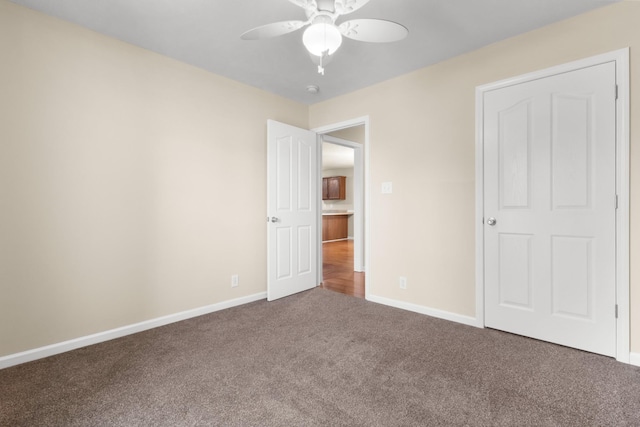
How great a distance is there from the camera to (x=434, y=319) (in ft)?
8.98

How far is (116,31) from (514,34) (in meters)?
3.12

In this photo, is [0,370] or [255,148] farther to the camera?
[255,148]

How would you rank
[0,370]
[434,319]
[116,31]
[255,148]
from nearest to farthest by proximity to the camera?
[0,370] → [116,31] → [434,319] → [255,148]

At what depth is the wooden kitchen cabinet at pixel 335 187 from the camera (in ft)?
31.9

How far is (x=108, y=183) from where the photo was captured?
7.69 ft

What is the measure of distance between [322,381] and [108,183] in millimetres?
2202

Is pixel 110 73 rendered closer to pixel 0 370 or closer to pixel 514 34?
pixel 0 370

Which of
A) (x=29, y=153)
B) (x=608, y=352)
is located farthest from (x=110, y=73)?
(x=608, y=352)

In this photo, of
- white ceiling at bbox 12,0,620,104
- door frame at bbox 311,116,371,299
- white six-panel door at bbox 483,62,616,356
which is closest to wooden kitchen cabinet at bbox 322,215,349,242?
door frame at bbox 311,116,371,299

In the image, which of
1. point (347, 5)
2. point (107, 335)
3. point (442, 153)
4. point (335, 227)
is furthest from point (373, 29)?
point (335, 227)

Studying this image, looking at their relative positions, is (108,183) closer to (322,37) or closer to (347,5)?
(322,37)

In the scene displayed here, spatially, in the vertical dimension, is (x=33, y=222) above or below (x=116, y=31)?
below

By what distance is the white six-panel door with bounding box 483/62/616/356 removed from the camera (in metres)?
2.01

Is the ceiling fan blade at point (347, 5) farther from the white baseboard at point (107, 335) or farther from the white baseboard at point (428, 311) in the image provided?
the white baseboard at point (107, 335)
